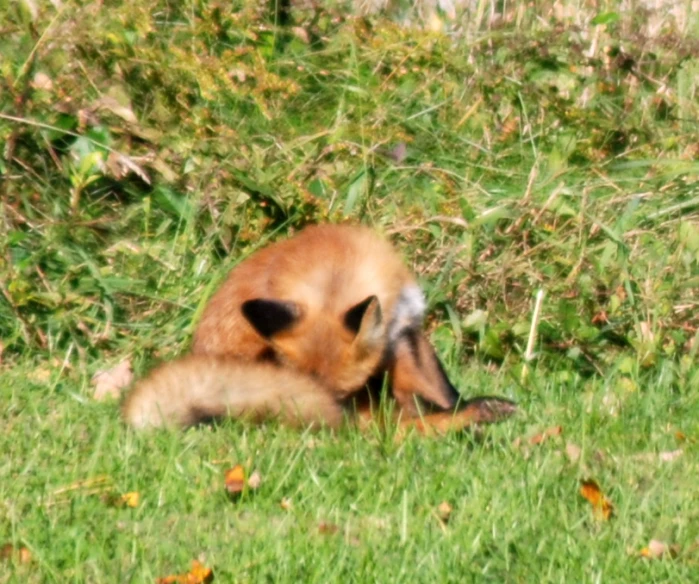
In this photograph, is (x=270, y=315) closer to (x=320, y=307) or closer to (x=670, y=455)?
(x=320, y=307)

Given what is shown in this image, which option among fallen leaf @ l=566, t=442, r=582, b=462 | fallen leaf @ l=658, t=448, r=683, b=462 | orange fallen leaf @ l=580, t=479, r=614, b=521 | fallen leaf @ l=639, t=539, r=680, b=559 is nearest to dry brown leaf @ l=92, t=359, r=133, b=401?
fallen leaf @ l=566, t=442, r=582, b=462

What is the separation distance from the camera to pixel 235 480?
159 inches

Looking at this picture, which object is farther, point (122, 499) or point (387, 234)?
point (387, 234)

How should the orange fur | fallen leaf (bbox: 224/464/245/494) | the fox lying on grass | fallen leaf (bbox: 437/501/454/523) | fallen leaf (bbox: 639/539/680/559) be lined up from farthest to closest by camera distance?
the orange fur → the fox lying on grass → fallen leaf (bbox: 224/464/245/494) → fallen leaf (bbox: 437/501/454/523) → fallen leaf (bbox: 639/539/680/559)

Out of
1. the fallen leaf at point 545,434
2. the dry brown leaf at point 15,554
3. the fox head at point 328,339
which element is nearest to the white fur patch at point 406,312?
the fox head at point 328,339

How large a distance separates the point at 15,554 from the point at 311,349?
1651 millimetres

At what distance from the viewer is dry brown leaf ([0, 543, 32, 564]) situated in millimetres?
3422

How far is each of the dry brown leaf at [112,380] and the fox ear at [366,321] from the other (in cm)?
116

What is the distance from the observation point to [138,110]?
680 cm

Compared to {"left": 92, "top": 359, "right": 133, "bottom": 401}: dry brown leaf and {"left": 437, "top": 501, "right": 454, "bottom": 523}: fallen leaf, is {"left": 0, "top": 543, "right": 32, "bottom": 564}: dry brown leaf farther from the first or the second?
{"left": 92, "top": 359, "right": 133, "bottom": 401}: dry brown leaf

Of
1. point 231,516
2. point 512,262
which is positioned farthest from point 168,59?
point 231,516

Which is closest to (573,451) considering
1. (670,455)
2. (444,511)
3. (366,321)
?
(670,455)

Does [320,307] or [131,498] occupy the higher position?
[131,498]

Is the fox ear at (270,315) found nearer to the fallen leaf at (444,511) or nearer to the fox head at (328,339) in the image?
the fox head at (328,339)
